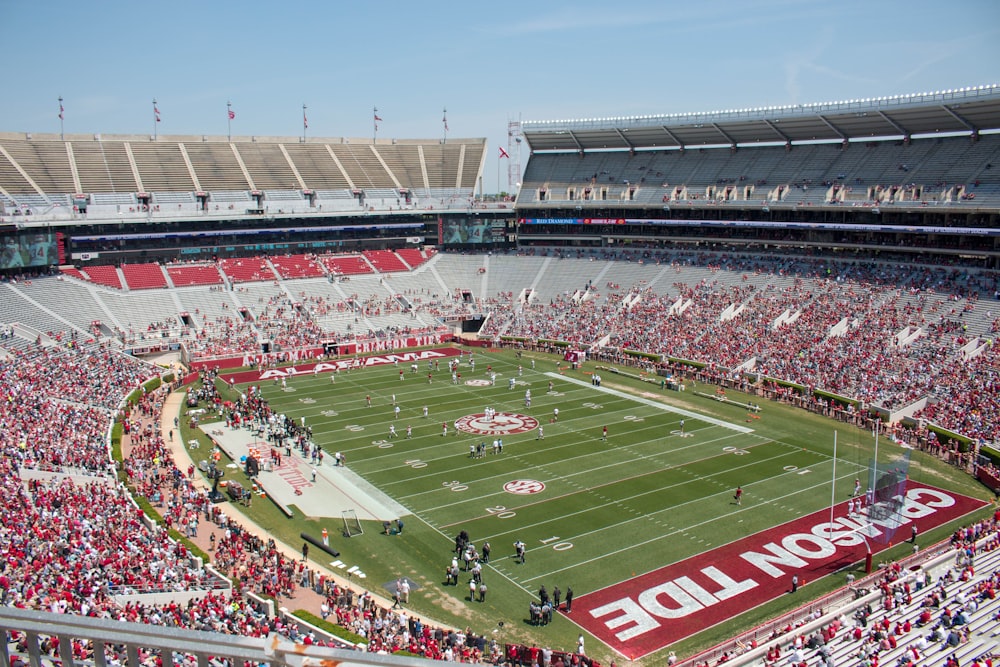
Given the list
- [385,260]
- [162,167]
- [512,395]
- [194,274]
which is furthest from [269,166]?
[512,395]

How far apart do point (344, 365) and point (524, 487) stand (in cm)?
2345

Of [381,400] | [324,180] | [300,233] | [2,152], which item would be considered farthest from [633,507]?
[2,152]

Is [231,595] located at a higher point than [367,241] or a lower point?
lower

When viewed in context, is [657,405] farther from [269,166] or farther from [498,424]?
[269,166]

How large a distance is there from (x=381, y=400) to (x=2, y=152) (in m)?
40.7

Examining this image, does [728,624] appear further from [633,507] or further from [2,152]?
[2,152]

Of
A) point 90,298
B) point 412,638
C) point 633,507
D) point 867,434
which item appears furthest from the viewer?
point 90,298

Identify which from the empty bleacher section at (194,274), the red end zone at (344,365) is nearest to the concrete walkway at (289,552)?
the red end zone at (344,365)

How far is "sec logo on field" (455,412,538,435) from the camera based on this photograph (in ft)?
115

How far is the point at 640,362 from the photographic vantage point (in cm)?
4778

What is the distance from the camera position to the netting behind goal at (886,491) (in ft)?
68.5

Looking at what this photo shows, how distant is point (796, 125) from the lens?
57.1 meters

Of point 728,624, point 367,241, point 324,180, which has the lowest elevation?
point 728,624

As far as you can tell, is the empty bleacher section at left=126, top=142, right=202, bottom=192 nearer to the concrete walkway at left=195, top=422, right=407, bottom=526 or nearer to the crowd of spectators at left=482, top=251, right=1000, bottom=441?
the crowd of spectators at left=482, top=251, right=1000, bottom=441
